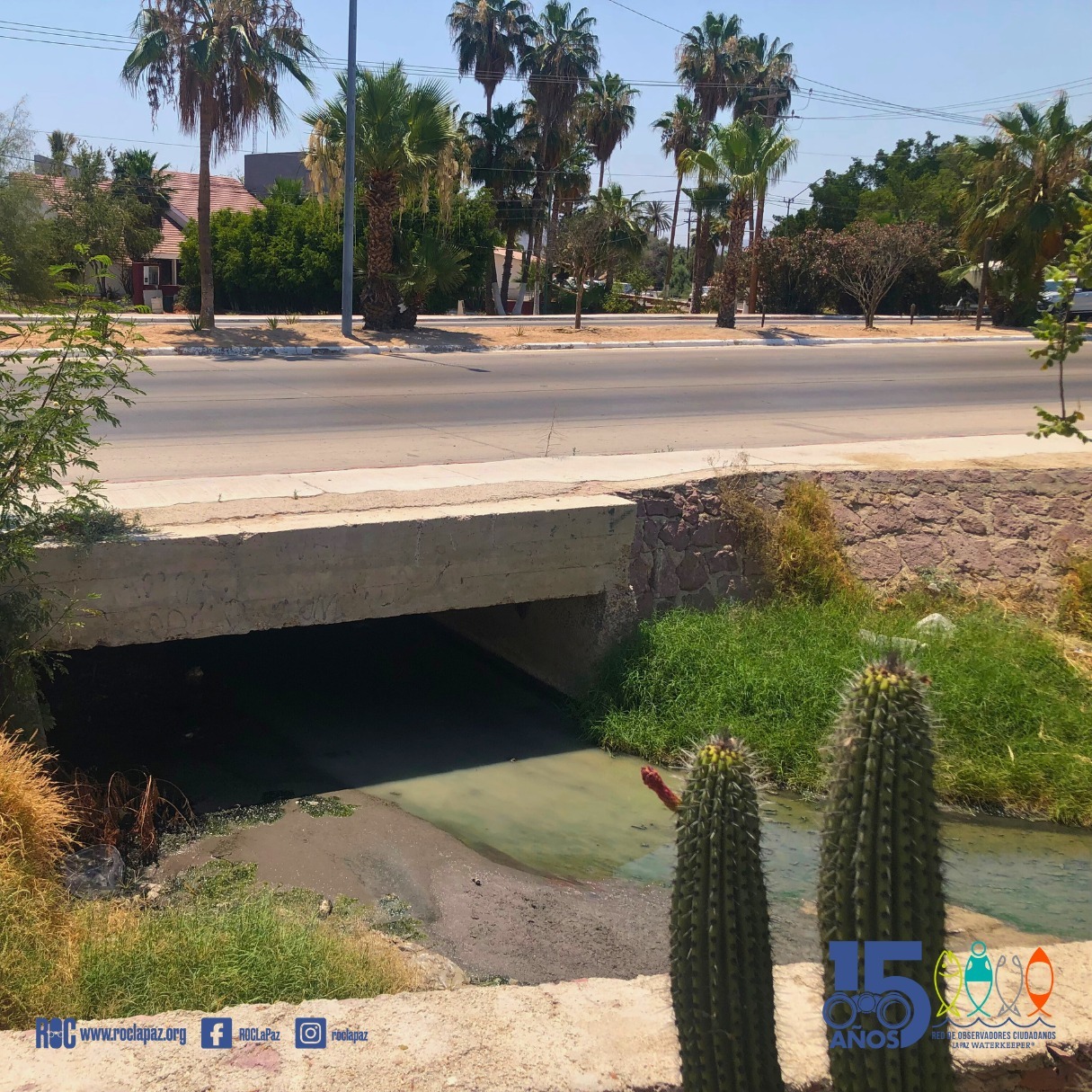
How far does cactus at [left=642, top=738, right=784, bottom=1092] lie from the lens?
3.22m

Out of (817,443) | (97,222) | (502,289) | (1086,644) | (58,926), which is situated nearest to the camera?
(58,926)

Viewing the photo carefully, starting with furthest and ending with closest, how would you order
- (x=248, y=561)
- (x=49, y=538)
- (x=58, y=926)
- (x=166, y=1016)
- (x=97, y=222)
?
(x=97, y=222) < (x=248, y=561) < (x=49, y=538) < (x=58, y=926) < (x=166, y=1016)

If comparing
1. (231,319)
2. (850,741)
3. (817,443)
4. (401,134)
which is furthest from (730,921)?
(231,319)

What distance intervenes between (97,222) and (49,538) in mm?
31153

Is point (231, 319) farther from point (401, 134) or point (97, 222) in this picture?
point (97, 222)

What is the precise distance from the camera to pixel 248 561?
7480mm

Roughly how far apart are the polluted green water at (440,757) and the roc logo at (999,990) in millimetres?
1818

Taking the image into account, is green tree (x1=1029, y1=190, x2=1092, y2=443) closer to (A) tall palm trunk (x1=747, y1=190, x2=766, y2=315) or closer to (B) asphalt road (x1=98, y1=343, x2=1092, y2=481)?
(B) asphalt road (x1=98, y1=343, x2=1092, y2=481)

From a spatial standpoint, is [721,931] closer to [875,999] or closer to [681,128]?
[875,999]

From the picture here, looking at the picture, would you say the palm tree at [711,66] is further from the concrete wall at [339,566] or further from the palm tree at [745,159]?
the concrete wall at [339,566]

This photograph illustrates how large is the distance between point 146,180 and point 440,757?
45455 millimetres

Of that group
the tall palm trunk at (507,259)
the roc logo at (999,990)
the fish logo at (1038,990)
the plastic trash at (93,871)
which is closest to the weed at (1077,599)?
the fish logo at (1038,990)

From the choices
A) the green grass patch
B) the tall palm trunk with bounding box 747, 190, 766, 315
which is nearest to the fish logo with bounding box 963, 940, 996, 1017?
the green grass patch

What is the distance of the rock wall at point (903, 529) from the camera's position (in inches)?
375
